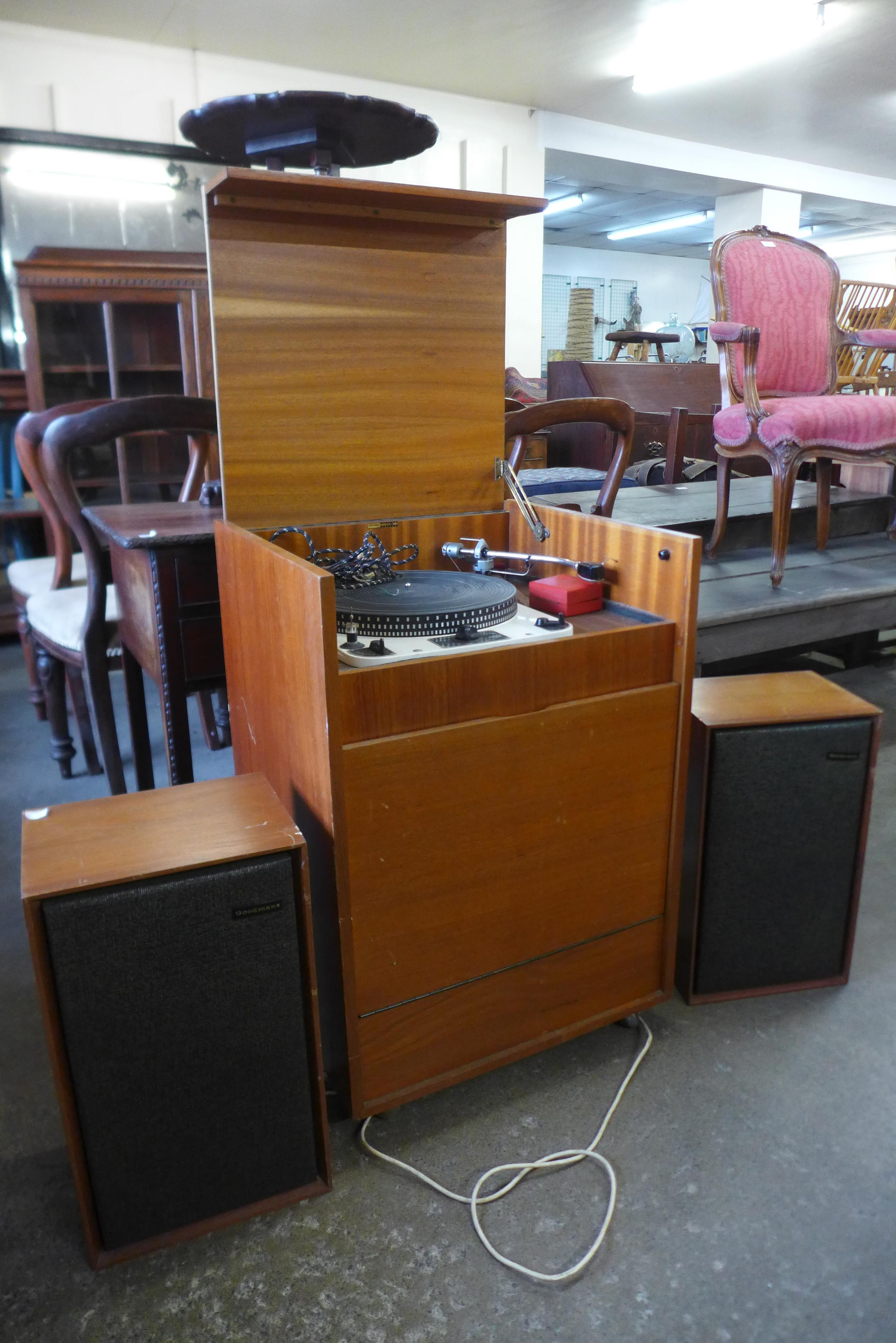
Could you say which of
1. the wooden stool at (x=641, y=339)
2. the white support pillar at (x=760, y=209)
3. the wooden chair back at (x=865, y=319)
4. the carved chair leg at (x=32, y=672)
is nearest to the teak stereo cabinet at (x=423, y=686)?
the carved chair leg at (x=32, y=672)

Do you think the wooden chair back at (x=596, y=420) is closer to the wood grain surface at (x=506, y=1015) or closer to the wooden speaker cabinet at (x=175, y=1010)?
the wood grain surface at (x=506, y=1015)

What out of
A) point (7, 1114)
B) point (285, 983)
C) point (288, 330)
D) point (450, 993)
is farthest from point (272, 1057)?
point (288, 330)

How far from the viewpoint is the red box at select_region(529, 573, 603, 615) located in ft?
4.32

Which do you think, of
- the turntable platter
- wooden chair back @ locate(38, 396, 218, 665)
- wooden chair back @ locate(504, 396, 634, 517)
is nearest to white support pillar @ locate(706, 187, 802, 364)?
wooden chair back @ locate(504, 396, 634, 517)

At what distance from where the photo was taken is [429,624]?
1166 mm

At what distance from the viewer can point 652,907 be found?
138 centimetres

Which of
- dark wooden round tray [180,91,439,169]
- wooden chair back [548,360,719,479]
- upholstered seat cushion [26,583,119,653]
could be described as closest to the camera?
dark wooden round tray [180,91,439,169]

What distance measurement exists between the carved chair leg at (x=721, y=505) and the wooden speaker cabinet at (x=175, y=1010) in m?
1.89

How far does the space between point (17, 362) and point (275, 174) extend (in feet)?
11.9

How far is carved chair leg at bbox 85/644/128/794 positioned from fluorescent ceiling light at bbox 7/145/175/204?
3.28m

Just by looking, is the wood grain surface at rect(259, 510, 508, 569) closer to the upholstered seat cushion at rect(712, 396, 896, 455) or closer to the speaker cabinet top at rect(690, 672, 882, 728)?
the speaker cabinet top at rect(690, 672, 882, 728)

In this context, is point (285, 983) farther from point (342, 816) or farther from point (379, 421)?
point (379, 421)

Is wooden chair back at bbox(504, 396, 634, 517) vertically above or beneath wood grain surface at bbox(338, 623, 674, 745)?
above

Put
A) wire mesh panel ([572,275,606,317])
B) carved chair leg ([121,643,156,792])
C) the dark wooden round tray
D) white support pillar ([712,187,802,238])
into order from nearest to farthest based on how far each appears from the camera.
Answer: the dark wooden round tray → carved chair leg ([121,643,156,792]) → white support pillar ([712,187,802,238]) → wire mesh panel ([572,275,606,317])
